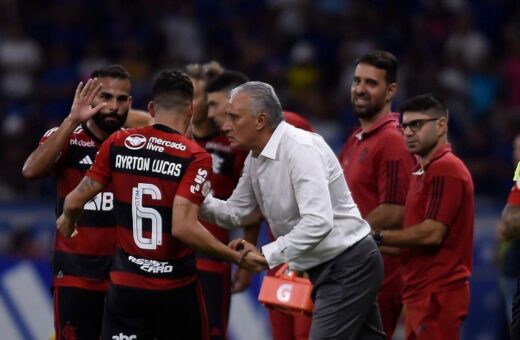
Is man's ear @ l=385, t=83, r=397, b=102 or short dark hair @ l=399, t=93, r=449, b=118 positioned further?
man's ear @ l=385, t=83, r=397, b=102

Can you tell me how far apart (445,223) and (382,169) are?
70cm

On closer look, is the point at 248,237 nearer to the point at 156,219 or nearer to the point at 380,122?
the point at 380,122

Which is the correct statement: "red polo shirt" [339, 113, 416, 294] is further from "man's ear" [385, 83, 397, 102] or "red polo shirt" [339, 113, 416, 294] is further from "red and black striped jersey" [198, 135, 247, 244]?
"red and black striped jersey" [198, 135, 247, 244]

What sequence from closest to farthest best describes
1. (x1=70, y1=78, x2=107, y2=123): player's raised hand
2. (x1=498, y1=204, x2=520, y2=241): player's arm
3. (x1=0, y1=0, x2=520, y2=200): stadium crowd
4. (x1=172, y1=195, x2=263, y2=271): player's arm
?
(x1=172, y1=195, x2=263, y2=271): player's arm → (x1=498, y1=204, x2=520, y2=241): player's arm → (x1=70, y1=78, x2=107, y2=123): player's raised hand → (x1=0, y1=0, x2=520, y2=200): stadium crowd

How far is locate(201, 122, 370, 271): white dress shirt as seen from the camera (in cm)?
709

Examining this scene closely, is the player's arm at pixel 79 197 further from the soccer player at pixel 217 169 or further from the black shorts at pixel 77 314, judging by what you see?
the soccer player at pixel 217 169

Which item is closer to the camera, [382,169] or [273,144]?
[273,144]

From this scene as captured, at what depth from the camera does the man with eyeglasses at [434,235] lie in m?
7.99

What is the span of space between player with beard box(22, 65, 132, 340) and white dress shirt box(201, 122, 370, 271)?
1.05 m

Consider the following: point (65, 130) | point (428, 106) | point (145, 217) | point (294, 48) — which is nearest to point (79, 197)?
point (145, 217)

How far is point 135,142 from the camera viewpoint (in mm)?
7223

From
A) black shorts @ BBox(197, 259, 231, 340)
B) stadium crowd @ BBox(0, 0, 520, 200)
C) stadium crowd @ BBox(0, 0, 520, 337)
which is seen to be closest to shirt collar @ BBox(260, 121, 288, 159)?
black shorts @ BBox(197, 259, 231, 340)

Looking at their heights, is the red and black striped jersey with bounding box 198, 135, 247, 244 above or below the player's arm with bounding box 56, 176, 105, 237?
below

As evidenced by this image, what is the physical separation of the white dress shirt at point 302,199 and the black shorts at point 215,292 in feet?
5.06
